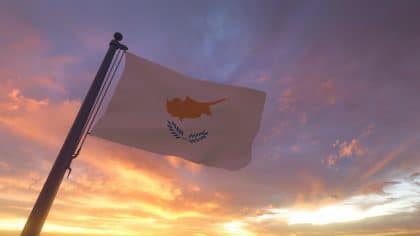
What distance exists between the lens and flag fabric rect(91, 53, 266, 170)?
25.0ft

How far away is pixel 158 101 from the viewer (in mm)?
8211

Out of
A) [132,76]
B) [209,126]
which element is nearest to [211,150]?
[209,126]

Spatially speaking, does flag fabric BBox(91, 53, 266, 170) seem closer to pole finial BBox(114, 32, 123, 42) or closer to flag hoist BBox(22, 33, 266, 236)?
flag hoist BBox(22, 33, 266, 236)

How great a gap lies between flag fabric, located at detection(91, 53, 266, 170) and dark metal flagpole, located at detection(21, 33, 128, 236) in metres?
0.85

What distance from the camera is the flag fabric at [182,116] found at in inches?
301

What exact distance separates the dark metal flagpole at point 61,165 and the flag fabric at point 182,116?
853 millimetres

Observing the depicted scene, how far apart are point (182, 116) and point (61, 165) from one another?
11.5ft

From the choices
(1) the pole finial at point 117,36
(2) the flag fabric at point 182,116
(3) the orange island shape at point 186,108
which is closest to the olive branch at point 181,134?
(2) the flag fabric at point 182,116

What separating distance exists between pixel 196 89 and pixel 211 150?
1925mm

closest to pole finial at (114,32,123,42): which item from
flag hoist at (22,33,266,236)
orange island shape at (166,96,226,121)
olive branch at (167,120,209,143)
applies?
flag hoist at (22,33,266,236)

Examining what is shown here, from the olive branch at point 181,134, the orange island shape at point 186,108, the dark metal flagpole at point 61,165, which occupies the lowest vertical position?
the dark metal flagpole at point 61,165

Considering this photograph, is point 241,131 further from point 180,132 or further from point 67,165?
point 67,165

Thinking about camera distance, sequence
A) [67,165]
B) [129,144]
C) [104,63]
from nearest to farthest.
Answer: [67,165] → [104,63] → [129,144]

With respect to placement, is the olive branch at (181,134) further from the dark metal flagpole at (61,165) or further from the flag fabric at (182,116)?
the dark metal flagpole at (61,165)
